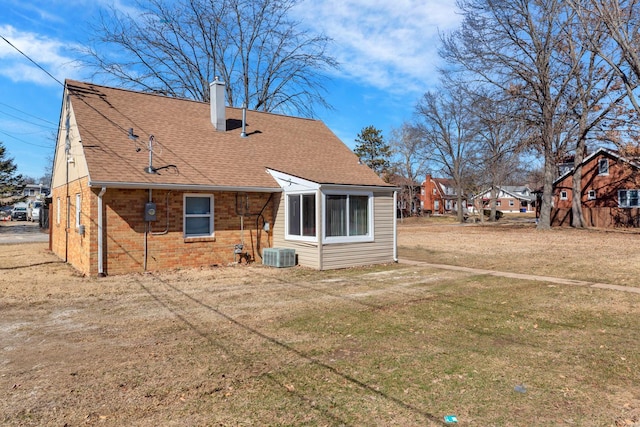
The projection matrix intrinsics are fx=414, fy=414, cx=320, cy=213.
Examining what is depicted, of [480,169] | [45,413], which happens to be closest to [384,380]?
[45,413]

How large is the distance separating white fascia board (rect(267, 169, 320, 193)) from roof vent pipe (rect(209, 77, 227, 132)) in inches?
116

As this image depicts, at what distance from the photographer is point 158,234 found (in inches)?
459

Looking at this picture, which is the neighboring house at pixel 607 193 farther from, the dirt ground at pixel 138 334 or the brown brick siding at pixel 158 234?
the brown brick siding at pixel 158 234

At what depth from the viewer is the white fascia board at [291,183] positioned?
1218cm

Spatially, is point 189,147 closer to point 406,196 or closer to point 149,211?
point 149,211

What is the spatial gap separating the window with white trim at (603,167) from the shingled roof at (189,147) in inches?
1040

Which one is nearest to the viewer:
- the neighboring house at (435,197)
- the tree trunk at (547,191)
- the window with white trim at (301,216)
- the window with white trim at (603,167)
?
the window with white trim at (301,216)

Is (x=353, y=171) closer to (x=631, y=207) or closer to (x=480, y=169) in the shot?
(x=631, y=207)

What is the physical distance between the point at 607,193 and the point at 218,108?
32035 millimetres

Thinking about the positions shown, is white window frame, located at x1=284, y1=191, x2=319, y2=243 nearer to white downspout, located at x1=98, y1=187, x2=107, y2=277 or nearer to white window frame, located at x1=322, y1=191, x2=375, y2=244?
white window frame, located at x1=322, y1=191, x2=375, y2=244

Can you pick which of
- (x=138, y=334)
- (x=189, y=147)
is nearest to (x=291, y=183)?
(x=189, y=147)

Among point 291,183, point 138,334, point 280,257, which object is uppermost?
point 291,183

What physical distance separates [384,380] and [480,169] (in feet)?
158

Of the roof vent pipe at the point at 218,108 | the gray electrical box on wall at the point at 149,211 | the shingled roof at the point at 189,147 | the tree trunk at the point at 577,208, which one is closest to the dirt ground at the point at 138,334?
the gray electrical box on wall at the point at 149,211
